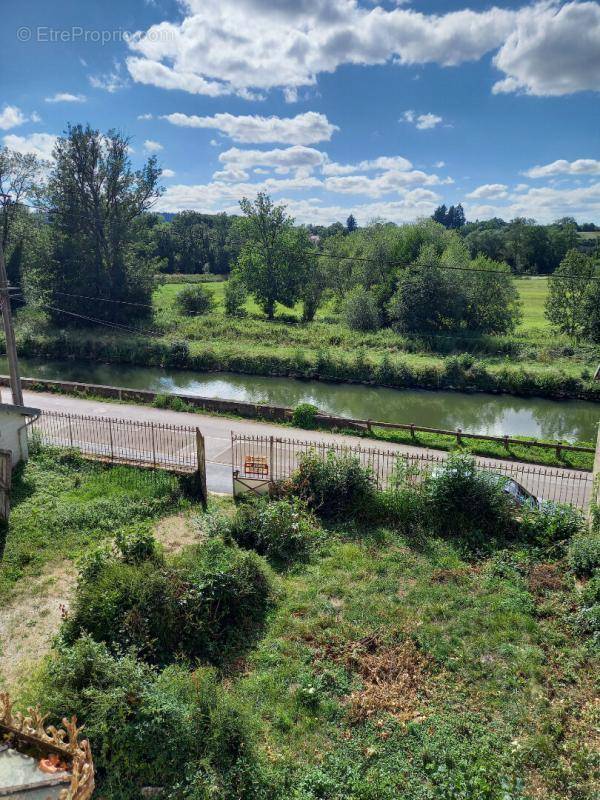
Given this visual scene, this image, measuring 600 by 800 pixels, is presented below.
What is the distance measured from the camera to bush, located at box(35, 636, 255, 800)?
662 cm

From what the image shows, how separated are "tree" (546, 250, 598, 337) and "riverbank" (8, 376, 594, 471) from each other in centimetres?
1843

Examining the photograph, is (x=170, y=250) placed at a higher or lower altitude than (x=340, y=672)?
higher

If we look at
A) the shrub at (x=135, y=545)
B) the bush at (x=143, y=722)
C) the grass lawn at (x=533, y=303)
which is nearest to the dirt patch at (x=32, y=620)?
the shrub at (x=135, y=545)

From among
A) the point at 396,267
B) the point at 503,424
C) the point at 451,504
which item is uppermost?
the point at 396,267

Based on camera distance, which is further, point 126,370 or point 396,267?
point 396,267

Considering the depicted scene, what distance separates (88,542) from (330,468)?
5972 millimetres

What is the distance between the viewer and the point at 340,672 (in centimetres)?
849

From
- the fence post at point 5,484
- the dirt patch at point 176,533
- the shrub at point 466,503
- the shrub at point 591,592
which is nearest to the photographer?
the shrub at point 591,592

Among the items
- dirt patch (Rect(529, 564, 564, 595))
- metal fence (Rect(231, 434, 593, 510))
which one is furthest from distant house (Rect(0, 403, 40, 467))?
dirt patch (Rect(529, 564, 564, 595))

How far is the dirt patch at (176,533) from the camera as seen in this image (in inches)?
487

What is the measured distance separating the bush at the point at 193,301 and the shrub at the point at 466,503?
4046 cm

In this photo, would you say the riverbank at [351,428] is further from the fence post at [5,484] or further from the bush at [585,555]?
the fence post at [5,484]

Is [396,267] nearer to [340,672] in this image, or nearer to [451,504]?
[451,504]

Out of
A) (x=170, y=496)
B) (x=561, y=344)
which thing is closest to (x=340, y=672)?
(x=170, y=496)
